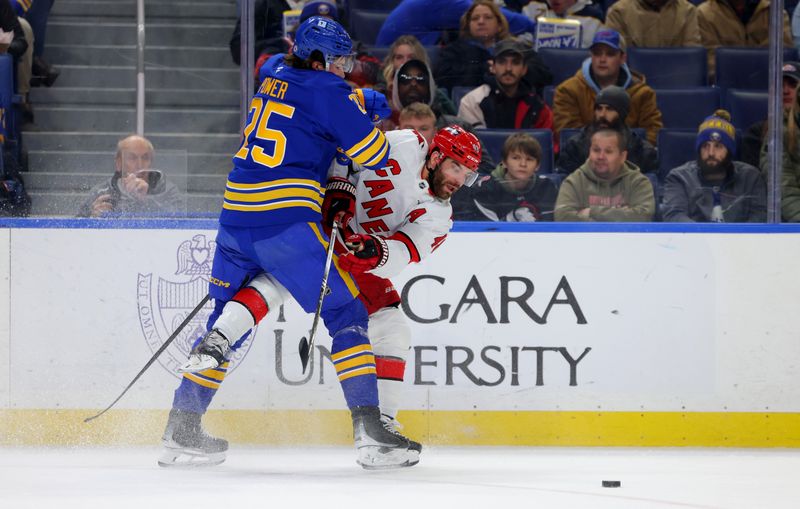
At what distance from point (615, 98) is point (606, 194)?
0.45 meters

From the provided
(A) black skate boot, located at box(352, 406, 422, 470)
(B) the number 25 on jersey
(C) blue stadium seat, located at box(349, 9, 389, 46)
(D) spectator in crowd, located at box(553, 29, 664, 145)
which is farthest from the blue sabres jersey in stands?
(D) spectator in crowd, located at box(553, 29, 664, 145)

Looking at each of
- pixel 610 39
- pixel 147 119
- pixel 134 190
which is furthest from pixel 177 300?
pixel 610 39

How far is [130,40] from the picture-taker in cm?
481

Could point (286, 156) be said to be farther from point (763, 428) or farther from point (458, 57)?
point (763, 428)

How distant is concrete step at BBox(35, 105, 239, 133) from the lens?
15.5 feet

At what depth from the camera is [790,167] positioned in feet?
15.9

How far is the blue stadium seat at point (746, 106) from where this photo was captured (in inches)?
193

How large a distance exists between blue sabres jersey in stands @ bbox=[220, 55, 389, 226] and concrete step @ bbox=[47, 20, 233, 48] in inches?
36.1

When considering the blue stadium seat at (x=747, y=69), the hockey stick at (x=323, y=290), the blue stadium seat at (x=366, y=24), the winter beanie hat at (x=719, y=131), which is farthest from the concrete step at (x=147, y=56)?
the blue stadium seat at (x=747, y=69)

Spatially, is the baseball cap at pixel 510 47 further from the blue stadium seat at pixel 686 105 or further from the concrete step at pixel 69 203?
the concrete step at pixel 69 203

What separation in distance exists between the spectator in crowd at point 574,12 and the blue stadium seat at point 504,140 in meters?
0.68

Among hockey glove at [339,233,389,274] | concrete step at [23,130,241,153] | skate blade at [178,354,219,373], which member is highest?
concrete step at [23,130,241,153]

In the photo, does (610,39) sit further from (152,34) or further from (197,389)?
(197,389)

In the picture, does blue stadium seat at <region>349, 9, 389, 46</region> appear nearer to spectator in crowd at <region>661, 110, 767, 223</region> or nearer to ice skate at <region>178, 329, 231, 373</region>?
spectator in crowd at <region>661, 110, 767, 223</region>
